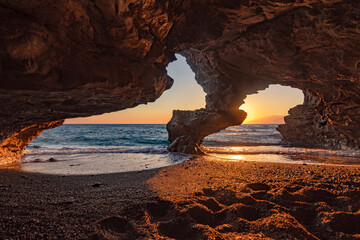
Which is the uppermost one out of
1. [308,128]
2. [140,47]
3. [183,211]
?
[140,47]

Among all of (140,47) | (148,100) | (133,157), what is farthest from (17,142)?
(140,47)

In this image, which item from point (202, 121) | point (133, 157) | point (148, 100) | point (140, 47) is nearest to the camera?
point (140, 47)

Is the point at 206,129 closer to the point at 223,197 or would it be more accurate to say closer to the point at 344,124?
the point at 344,124

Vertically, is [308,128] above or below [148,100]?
below

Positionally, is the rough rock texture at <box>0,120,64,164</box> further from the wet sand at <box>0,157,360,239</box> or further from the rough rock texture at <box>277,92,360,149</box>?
the rough rock texture at <box>277,92,360,149</box>

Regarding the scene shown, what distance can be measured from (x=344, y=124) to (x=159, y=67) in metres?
11.4

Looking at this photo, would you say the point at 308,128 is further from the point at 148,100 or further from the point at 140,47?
the point at 140,47

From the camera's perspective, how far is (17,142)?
7.23 meters

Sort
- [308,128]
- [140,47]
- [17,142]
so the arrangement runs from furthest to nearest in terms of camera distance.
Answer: [308,128] < [17,142] < [140,47]

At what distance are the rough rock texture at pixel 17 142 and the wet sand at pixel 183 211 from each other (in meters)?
4.91

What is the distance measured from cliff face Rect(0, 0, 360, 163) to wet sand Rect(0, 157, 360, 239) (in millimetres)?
2108

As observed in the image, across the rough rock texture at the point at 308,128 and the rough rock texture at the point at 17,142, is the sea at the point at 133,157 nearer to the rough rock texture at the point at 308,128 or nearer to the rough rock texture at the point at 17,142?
the rough rock texture at the point at 17,142

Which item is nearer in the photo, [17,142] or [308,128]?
[17,142]

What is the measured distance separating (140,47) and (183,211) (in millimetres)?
3611
